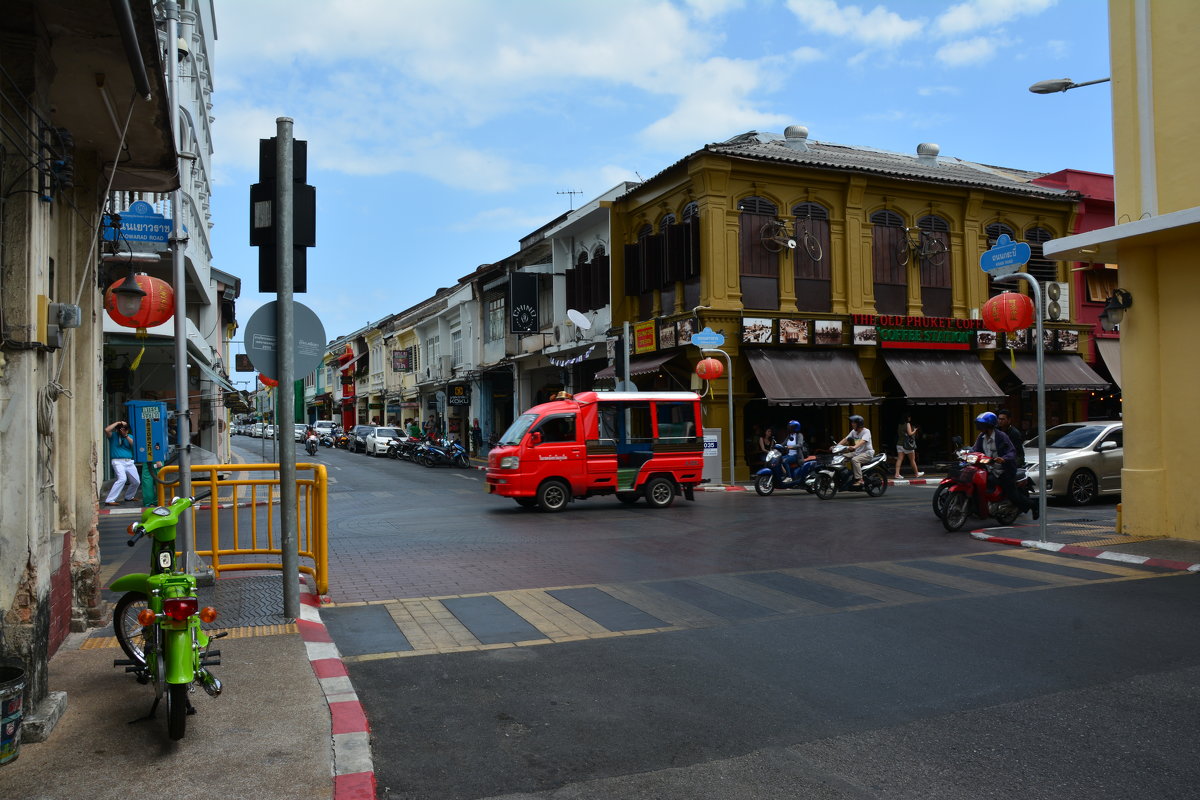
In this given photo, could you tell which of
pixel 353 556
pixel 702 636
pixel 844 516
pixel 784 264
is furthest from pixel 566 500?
pixel 784 264

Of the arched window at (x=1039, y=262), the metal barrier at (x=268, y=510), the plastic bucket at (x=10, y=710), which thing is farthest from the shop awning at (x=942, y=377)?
the plastic bucket at (x=10, y=710)

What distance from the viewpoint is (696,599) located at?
866cm

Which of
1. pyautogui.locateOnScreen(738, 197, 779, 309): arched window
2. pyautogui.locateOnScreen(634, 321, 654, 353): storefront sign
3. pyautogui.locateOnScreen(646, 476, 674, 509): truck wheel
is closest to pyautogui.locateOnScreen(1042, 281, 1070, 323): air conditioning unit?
pyautogui.locateOnScreen(738, 197, 779, 309): arched window

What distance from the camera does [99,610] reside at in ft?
24.4

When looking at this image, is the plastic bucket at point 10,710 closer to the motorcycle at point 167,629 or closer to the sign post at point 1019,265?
the motorcycle at point 167,629

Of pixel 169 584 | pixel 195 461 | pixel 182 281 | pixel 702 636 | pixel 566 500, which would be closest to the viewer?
pixel 169 584

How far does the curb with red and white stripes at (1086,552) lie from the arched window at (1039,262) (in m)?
19.5

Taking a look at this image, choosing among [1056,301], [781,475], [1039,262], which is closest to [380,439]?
[781,475]

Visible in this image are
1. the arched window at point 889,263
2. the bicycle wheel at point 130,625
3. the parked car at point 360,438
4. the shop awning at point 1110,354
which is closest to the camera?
the bicycle wheel at point 130,625

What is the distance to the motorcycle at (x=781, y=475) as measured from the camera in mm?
19500

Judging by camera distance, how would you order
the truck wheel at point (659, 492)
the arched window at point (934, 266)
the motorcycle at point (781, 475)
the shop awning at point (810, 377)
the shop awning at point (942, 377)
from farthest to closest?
1. the arched window at point (934, 266)
2. the shop awning at point (942, 377)
3. the shop awning at point (810, 377)
4. the motorcycle at point (781, 475)
5. the truck wheel at point (659, 492)

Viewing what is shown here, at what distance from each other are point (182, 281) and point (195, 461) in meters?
12.2

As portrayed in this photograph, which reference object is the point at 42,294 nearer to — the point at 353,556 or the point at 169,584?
the point at 169,584

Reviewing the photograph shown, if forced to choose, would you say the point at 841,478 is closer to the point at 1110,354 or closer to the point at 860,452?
the point at 860,452
